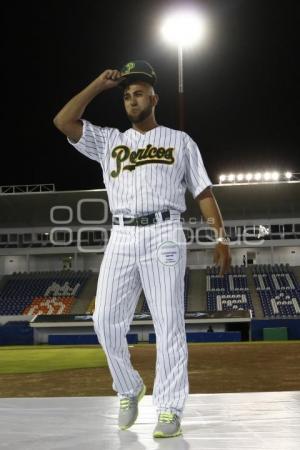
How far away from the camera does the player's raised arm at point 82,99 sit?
10.3ft

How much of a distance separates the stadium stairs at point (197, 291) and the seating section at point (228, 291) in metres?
0.25

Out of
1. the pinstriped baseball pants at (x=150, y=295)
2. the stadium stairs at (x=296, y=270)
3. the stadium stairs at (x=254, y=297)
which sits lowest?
the stadium stairs at (x=254, y=297)

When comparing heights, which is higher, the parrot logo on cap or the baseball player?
the parrot logo on cap

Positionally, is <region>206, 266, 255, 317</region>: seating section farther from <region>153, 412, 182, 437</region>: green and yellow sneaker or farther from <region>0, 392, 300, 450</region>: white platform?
<region>153, 412, 182, 437</region>: green and yellow sneaker

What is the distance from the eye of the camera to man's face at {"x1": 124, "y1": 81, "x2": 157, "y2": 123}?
326 cm

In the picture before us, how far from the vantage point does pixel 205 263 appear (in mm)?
32500

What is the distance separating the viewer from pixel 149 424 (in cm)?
315

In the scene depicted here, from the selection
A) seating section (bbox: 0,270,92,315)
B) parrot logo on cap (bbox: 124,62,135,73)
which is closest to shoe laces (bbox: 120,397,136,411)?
parrot logo on cap (bbox: 124,62,135,73)

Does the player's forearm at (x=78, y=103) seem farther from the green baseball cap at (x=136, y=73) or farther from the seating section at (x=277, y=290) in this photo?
the seating section at (x=277, y=290)

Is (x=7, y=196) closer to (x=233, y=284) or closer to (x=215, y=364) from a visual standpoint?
(x=233, y=284)

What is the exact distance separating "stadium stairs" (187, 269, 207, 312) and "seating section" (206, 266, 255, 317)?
0.25 meters

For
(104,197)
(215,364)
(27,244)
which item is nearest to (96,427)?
(215,364)

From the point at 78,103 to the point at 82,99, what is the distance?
0.12 feet

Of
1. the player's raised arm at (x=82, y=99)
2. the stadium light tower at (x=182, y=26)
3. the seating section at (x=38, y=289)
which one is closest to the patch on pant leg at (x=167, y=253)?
the player's raised arm at (x=82, y=99)
